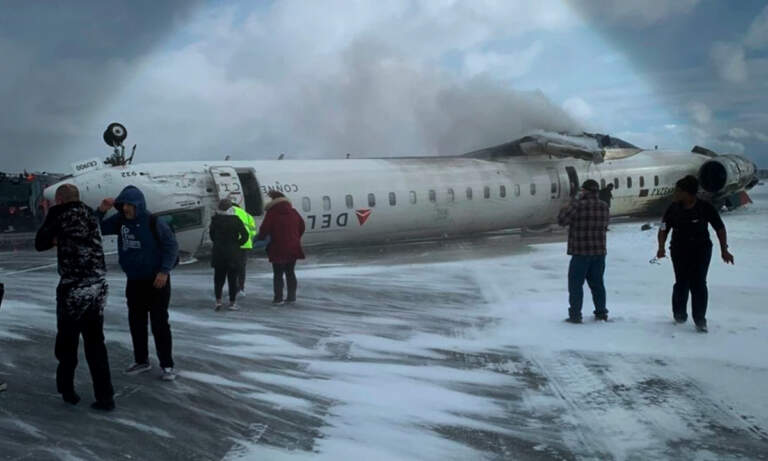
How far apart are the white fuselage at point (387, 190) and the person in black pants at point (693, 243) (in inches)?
417

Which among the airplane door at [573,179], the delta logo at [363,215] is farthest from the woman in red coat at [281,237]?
the airplane door at [573,179]

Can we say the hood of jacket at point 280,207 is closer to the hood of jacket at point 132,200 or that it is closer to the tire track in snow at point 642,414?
the hood of jacket at point 132,200

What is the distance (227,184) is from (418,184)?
18.0 ft

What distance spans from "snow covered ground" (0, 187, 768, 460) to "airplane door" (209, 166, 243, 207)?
15.9 feet

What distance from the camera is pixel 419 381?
6.38 m

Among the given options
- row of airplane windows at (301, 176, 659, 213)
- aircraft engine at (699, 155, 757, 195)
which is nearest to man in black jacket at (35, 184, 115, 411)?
row of airplane windows at (301, 176, 659, 213)

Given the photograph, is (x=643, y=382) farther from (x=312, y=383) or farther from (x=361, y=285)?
(x=361, y=285)

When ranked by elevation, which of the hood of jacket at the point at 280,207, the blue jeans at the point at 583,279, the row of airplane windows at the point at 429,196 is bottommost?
the blue jeans at the point at 583,279

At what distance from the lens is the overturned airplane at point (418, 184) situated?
Result: 15844mm

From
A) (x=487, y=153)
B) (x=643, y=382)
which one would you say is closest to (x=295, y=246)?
(x=643, y=382)

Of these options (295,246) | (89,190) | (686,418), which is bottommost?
(686,418)

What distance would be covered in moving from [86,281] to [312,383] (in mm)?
2226

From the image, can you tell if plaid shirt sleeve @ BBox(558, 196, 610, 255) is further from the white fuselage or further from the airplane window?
the airplane window

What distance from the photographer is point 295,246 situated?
→ 10.6m
